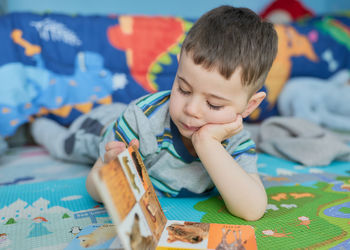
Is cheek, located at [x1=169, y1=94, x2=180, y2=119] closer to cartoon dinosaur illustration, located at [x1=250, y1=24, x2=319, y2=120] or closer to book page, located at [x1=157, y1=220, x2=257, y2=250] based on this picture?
book page, located at [x1=157, y1=220, x2=257, y2=250]

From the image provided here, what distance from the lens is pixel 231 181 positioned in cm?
67

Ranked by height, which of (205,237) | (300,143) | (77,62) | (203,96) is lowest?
(300,143)

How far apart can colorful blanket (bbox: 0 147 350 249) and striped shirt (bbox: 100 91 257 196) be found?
0.05 meters

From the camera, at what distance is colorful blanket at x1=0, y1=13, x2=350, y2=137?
135 centimetres

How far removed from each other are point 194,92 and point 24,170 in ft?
2.32

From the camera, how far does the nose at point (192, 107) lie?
0.63 m

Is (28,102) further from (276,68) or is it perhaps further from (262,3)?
(262,3)

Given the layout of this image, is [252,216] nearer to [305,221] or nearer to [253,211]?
[253,211]

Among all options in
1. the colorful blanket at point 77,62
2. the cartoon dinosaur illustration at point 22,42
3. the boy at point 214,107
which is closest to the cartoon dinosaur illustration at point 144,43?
the colorful blanket at point 77,62

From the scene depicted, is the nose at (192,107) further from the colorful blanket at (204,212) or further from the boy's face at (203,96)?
the colorful blanket at (204,212)

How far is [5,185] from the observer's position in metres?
0.92

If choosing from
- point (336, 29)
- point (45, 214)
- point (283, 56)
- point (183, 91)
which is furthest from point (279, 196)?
point (336, 29)

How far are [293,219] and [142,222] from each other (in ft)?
1.18

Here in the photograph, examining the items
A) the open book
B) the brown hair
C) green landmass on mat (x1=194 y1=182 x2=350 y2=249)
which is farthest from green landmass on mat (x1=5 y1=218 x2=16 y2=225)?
the brown hair
